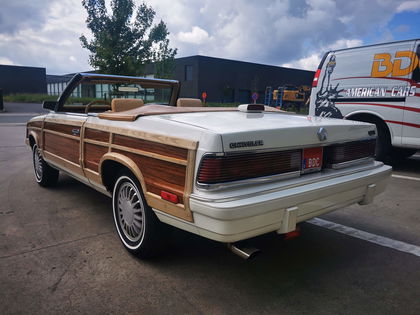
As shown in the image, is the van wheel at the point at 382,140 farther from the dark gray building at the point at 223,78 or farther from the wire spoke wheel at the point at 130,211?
the dark gray building at the point at 223,78

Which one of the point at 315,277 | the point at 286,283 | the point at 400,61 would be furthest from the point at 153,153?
the point at 400,61

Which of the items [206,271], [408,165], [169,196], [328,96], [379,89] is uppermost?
[379,89]

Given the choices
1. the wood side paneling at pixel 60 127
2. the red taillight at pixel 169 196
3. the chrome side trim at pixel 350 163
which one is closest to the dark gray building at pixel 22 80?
the wood side paneling at pixel 60 127

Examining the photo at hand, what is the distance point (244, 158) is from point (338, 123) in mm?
1125

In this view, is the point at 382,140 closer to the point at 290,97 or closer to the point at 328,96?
the point at 328,96

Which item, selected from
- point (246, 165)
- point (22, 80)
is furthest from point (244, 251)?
point (22, 80)

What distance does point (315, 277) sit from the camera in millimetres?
2654

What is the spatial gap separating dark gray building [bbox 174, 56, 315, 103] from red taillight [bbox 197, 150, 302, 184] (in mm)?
34565

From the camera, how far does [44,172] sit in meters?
5.05

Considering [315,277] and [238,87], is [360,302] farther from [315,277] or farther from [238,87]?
[238,87]

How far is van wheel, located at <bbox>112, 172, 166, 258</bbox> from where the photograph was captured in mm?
2682

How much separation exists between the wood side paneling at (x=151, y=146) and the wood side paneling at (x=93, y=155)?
31cm

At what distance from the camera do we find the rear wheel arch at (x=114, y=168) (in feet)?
8.67

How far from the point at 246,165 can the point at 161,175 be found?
608 mm
